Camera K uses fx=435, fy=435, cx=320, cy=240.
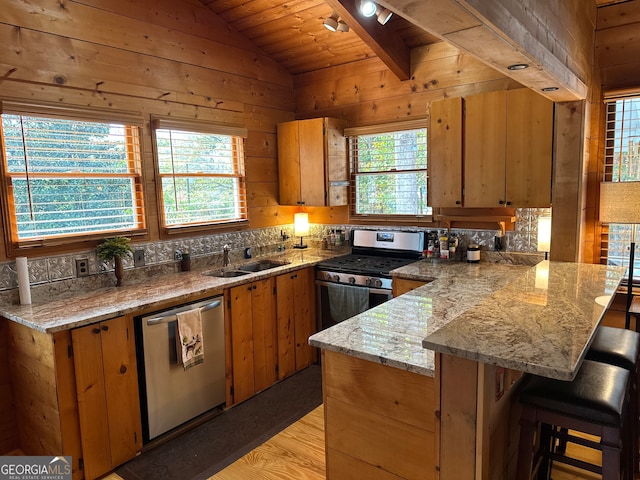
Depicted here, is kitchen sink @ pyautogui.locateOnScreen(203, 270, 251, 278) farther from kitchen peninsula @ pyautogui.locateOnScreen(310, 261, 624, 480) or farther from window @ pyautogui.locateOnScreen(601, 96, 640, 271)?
window @ pyautogui.locateOnScreen(601, 96, 640, 271)

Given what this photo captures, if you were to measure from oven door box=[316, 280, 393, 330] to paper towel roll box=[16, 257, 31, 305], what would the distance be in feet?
7.11

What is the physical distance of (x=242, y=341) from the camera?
3.29 m

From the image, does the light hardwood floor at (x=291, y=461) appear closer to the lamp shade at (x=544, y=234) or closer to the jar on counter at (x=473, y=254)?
the lamp shade at (x=544, y=234)

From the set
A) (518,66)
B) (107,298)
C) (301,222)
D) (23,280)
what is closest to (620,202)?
(518,66)

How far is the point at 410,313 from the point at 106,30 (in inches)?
111

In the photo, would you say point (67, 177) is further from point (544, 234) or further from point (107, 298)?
point (544, 234)

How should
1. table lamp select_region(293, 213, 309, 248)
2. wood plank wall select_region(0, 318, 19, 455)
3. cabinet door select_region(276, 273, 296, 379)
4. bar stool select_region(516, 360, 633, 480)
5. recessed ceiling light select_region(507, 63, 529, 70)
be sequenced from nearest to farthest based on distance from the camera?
bar stool select_region(516, 360, 633, 480) → recessed ceiling light select_region(507, 63, 529, 70) → wood plank wall select_region(0, 318, 19, 455) → cabinet door select_region(276, 273, 296, 379) → table lamp select_region(293, 213, 309, 248)

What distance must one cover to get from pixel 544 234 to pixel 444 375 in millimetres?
2046

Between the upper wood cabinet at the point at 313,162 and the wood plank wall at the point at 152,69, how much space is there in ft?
0.56

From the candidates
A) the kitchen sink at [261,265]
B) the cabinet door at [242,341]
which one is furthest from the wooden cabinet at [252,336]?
the kitchen sink at [261,265]

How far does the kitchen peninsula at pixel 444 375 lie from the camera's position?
146 cm

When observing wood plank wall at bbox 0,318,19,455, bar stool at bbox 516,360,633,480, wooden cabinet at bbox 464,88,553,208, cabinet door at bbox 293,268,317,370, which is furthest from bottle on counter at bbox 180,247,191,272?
bar stool at bbox 516,360,633,480

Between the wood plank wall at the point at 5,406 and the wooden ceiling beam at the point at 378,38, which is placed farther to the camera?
the wooden ceiling beam at the point at 378,38

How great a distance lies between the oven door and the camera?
355 centimetres
